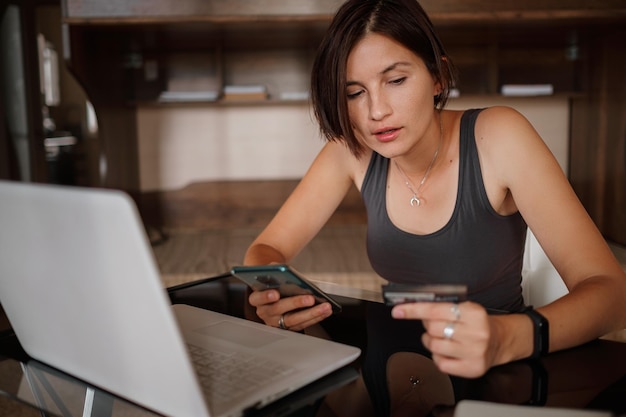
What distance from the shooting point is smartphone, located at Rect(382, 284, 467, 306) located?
629 mm

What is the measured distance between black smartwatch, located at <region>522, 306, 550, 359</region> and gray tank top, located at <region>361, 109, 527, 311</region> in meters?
0.47

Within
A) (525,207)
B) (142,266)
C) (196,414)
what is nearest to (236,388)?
(196,414)

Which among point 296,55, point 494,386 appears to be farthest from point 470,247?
point 296,55

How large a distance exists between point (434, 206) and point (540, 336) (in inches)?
21.4

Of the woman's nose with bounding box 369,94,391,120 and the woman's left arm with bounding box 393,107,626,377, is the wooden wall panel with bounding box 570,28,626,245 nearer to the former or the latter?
the woman's left arm with bounding box 393,107,626,377

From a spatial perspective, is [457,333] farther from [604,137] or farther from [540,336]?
[604,137]

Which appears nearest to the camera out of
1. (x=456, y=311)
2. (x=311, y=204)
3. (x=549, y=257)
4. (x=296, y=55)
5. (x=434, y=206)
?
(x=456, y=311)

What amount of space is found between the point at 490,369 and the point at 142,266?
1.37ft

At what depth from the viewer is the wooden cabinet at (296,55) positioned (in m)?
2.15

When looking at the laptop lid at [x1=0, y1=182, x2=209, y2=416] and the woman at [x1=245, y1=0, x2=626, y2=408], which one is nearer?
the laptop lid at [x1=0, y1=182, x2=209, y2=416]

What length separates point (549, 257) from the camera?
1019mm

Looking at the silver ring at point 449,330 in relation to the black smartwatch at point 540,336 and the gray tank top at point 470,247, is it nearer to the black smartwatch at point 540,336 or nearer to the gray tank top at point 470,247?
A: the black smartwatch at point 540,336

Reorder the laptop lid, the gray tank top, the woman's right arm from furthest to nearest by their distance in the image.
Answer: the woman's right arm < the gray tank top < the laptop lid

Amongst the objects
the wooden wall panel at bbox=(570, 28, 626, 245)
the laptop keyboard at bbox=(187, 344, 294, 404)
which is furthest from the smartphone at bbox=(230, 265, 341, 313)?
the wooden wall panel at bbox=(570, 28, 626, 245)
